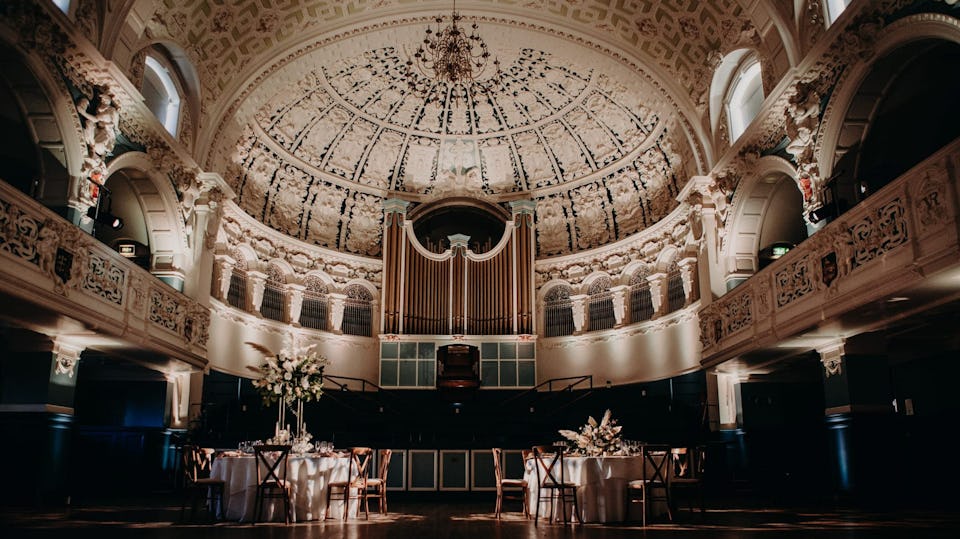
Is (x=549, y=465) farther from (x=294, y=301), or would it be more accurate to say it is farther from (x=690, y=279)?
(x=294, y=301)

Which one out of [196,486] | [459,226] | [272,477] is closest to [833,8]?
[272,477]

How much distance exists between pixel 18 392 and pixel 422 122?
40.5ft

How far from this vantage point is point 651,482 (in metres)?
9.21

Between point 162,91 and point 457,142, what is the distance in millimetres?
8767

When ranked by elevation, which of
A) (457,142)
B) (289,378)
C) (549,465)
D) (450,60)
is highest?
(457,142)

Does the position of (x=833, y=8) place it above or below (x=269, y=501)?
above

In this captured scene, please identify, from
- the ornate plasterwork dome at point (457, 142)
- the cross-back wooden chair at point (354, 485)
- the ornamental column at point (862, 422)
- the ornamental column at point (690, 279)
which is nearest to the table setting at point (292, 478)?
the cross-back wooden chair at point (354, 485)

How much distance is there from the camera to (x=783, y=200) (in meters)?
14.7

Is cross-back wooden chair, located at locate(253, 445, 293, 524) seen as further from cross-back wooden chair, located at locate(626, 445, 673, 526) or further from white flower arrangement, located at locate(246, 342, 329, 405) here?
cross-back wooden chair, located at locate(626, 445, 673, 526)

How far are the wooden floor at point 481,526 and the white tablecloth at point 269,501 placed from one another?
372mm

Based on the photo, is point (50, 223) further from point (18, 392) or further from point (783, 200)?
point (783, 200)

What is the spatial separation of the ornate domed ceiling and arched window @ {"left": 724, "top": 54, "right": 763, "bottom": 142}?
2.11ft

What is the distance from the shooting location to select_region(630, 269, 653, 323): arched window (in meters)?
18.5

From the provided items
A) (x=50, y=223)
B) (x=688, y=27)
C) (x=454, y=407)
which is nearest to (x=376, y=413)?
(x=454, y=407)
